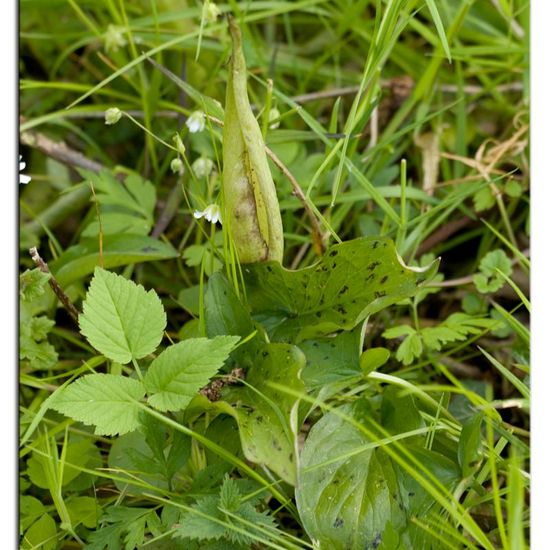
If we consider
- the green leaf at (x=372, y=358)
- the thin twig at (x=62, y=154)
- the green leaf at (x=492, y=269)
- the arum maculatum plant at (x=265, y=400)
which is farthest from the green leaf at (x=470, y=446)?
the thin twig at (x=62, y=154)

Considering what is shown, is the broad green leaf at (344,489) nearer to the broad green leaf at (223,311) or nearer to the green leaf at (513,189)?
the broad green leaf at (223,311)

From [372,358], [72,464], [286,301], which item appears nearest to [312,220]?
[286,301]

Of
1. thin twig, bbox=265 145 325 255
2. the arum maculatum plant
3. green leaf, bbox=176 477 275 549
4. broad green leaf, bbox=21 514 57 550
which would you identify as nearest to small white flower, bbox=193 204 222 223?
the arum maculatum plant

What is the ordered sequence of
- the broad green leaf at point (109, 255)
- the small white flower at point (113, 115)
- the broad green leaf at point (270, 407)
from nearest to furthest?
the broad green leaf at point (270, 407)
the small white flower at point (113, 115)
the broad green leaf at point (109, 255)

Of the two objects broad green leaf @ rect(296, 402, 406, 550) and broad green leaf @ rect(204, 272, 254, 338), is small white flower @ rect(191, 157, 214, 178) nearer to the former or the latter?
broad green leaf @ rect(204, 272, 254, 338)

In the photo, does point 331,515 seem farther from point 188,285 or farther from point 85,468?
point 188,285
